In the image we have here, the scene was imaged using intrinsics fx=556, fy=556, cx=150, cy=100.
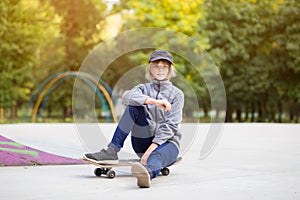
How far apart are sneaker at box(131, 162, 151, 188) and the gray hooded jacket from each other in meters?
0.57

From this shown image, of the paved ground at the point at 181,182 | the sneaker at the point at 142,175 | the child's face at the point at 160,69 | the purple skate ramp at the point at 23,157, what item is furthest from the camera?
the purple skate ramp at the point at 23,157

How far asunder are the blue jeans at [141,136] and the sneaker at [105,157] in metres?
0.06

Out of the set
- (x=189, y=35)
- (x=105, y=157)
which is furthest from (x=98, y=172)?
(x=189, y=35)

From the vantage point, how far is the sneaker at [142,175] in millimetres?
4566

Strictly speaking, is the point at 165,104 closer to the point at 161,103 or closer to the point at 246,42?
the point at 161,103

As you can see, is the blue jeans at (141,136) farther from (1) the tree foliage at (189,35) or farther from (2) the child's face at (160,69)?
(1) the tree foliage at (189,35)

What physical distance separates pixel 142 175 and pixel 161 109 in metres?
0.89

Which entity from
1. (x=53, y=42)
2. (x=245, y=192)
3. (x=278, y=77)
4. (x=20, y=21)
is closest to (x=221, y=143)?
(x=245, y=192)

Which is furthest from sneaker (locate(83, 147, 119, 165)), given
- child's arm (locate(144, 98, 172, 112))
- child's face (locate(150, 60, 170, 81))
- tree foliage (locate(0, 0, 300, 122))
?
tree foliage (locate(0, 0, 300, 122))

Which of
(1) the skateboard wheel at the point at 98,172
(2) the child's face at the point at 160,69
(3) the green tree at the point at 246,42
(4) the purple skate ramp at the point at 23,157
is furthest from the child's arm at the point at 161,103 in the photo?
(3) the green tree at the point at 246,42

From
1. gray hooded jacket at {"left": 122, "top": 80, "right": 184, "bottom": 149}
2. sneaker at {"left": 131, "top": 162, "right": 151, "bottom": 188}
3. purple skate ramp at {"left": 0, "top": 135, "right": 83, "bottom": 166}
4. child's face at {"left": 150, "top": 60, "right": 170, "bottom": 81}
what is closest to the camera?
sneaker at {"left": 131, "top": 162, "right": 151, "bottom": 188}

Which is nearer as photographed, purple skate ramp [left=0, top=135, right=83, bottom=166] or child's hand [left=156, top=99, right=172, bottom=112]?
child's hand [left=156, top=99, right=172, bottom=112]

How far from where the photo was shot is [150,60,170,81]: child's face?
5.27 m

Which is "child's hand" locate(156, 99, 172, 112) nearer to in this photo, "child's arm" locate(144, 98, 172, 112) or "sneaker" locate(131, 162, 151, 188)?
"child's arm" locate(144, 98, 172, 112)
